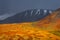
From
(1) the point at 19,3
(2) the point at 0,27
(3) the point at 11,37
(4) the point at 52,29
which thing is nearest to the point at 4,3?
(1) the point at 19,3

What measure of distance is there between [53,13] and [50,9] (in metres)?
0.11

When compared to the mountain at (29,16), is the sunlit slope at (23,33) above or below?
below

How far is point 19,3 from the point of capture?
4.02 meters

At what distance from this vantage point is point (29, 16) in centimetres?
395

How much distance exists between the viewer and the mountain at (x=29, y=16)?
12.8 ft

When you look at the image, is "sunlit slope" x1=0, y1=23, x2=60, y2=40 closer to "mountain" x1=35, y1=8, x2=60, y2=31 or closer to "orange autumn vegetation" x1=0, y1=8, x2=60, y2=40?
"orange autumn vegetation" x1=0, y1=8, x2=60, y2=40

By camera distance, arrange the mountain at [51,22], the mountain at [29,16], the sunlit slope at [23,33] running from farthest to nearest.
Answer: the mountain at [29,16] → the mountain at [51,22] → the sunlit slope at [23,33]

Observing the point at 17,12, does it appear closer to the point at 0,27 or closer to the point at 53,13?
the point at 0,27

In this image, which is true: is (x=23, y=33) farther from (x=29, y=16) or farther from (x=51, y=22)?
(x=51, y=22)

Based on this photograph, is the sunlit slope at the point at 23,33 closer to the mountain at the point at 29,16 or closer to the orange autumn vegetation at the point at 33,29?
the orange autumn vegetation at the point at 33,29

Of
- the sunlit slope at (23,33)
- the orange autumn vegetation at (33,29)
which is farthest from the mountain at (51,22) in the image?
the sunlit slope at (23,33)

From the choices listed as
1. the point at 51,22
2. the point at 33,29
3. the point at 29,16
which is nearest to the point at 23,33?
the point at 33,29

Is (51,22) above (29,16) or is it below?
below

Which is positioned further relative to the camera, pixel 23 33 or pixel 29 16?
pixel 29 16
